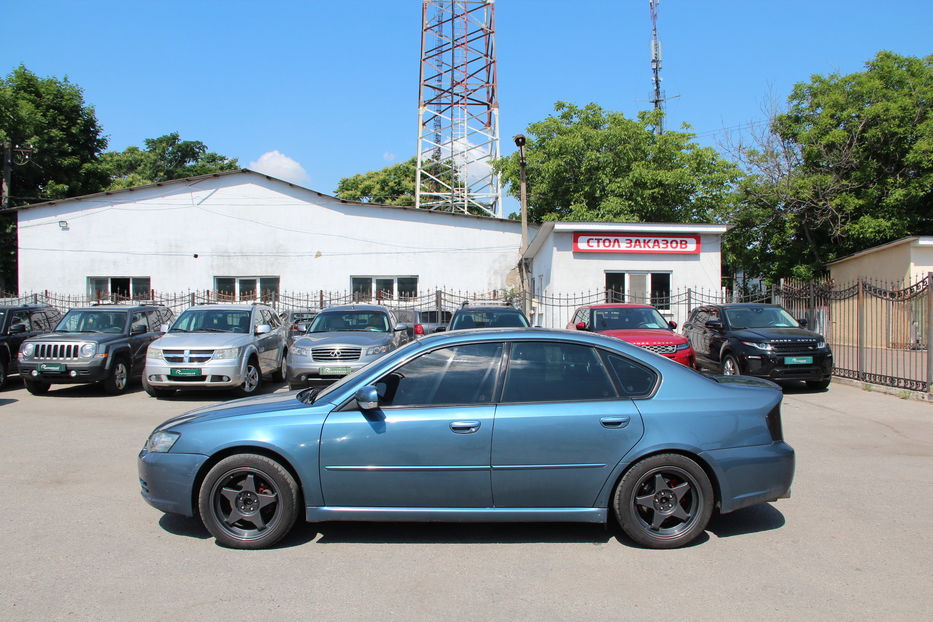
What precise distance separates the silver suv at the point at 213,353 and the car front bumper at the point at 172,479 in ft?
22.4

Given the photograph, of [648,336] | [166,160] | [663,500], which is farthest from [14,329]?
[166,160]

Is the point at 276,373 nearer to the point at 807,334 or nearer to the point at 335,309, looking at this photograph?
the point at 335,309

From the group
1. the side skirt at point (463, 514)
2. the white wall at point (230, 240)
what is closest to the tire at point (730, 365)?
the side skirt at point (463, 514)

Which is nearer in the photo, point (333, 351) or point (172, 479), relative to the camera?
point (172, 479)

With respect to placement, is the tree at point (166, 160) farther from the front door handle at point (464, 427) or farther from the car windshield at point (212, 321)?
the front door handle at point (464, 427)

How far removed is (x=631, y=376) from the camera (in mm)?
4688

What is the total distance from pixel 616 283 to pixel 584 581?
17.0 m

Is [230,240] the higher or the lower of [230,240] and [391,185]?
the lower

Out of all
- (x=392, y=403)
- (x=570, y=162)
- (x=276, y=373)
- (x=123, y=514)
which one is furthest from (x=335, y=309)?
(x=570, y=162)

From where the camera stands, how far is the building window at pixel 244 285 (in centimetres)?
2756

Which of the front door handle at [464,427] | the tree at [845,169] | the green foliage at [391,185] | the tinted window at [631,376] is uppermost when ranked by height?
the green foliage at [391,185]

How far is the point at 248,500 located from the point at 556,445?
216 centimetres

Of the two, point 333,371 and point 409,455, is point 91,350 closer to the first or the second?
point 333,371

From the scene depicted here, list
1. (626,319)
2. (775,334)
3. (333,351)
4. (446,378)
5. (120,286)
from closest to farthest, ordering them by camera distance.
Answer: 1. (446,378)
2. (333,351)
3. (775,334)
4. (626,319)
5. (120,286)
